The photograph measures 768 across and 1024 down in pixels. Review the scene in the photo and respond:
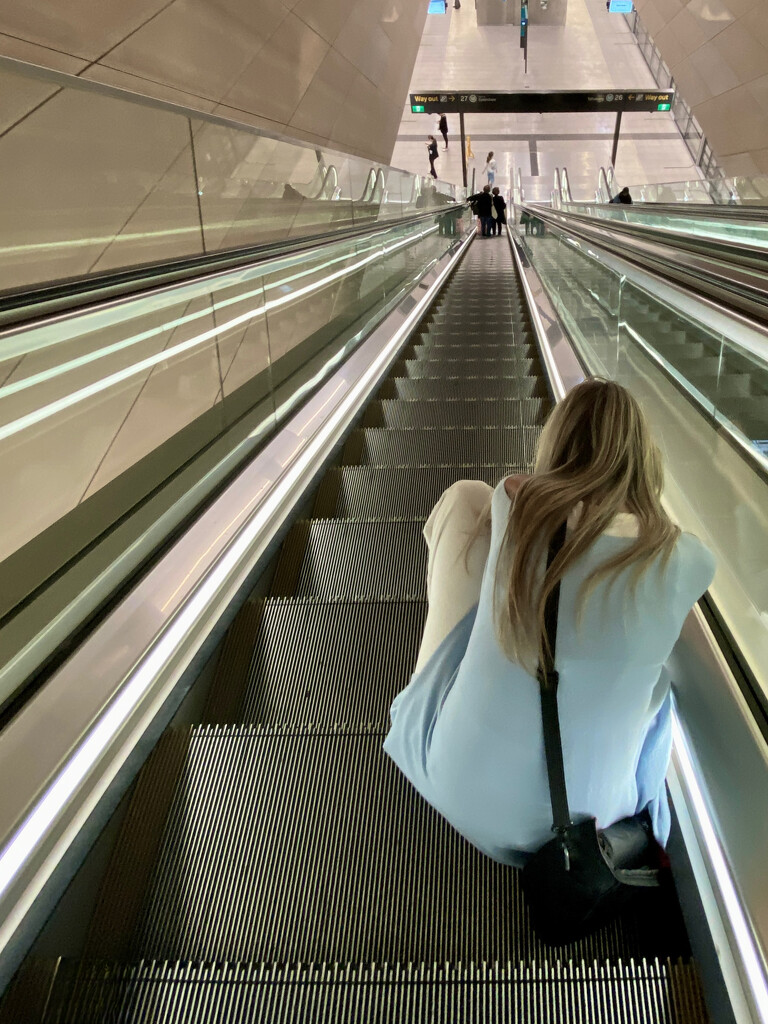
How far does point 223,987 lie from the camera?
1.35 m

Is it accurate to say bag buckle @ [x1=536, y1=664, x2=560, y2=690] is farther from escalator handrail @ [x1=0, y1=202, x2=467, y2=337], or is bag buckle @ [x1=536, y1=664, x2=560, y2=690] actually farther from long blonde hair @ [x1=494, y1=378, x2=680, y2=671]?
escalator handrail @ [x1=0, y1=202, x2=467, y2=337]

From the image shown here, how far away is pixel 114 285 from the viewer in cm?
210

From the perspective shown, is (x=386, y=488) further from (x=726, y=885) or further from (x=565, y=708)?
(x=726, y=885)

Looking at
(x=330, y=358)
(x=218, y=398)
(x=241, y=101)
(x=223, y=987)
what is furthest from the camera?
(x=241, y=101)

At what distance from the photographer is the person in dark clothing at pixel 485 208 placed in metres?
18.8

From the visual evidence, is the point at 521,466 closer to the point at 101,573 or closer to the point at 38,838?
the point at 101,573

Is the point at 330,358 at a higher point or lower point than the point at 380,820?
higher

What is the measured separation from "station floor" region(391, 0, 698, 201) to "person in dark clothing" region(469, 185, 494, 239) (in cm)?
755

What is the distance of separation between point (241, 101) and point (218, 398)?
7609 mm

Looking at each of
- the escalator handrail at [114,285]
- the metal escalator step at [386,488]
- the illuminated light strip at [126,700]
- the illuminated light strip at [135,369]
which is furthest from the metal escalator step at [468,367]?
the illuminated light strip at [126,700]

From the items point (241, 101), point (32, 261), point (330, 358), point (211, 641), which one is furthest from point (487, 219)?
point (211, 641)

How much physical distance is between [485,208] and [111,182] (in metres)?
16.8

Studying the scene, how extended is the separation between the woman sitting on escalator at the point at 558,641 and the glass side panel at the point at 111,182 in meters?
2.04

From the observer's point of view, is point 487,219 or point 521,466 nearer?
point 521,466
